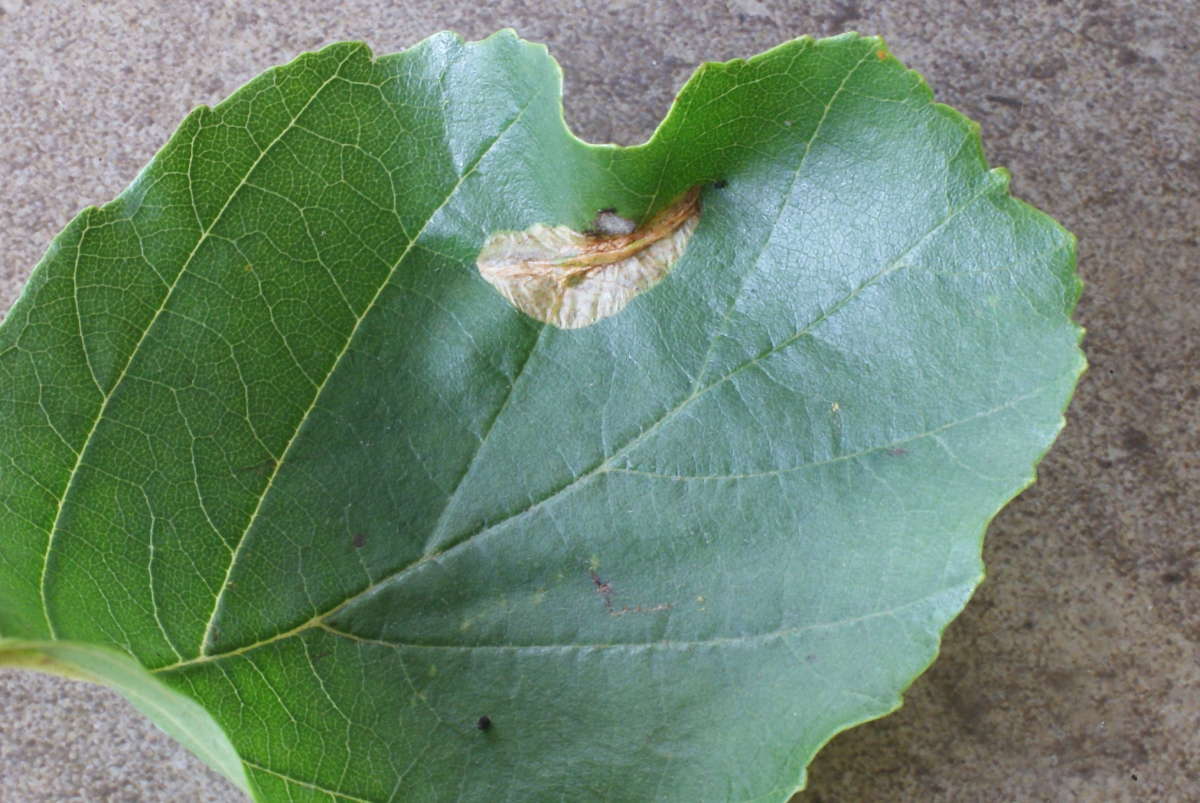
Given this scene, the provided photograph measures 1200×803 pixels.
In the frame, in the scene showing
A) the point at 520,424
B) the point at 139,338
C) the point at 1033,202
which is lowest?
the point at 1033,202

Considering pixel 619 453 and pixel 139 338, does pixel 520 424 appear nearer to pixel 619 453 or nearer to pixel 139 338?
pixel 619 453

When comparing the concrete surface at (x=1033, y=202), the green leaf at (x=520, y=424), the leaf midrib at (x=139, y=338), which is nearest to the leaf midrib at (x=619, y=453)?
the green leaf at (x=520, y=424)

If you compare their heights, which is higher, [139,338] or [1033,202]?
A: [139,338]

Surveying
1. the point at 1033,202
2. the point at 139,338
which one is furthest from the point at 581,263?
the point at 1033,202

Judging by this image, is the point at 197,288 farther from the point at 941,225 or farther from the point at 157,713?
the point at 941,225

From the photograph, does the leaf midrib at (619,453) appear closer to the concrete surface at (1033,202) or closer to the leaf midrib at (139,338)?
the leaf midrib at (139,338)

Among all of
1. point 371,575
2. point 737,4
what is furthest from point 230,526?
point 737,4
